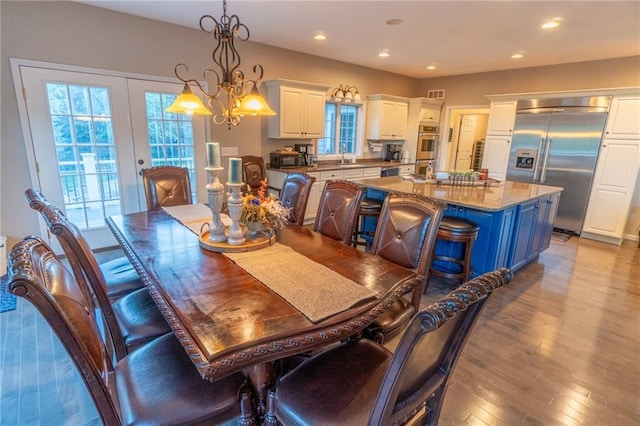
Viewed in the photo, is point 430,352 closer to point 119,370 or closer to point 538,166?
point 119,370

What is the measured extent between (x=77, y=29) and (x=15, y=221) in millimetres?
2034

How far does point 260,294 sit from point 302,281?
0.21 m

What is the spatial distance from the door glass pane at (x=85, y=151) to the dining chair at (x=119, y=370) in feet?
9.20

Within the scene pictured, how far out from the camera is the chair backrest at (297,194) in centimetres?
267

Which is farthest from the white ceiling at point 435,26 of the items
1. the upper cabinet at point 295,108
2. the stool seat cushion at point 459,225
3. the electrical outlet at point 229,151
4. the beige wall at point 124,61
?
the stool seat cushion at point 459,225

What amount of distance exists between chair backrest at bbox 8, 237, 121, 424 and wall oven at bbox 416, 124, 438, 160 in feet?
21.3

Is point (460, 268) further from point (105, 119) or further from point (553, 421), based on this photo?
point (105, 119)

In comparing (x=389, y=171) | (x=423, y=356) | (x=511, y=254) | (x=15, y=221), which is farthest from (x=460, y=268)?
(x=15, y=221)

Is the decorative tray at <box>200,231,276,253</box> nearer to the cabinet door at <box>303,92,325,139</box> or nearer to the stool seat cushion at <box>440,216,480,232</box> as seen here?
the stool seat cushion at <box>440,216,480,232</box>

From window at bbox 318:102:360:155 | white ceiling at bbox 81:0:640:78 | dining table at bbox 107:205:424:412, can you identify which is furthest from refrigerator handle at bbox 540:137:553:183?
dining table at bbox 107:205:424:412

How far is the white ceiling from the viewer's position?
3.06 m

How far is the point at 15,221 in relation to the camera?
10.8 ft

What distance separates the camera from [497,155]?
5.64m

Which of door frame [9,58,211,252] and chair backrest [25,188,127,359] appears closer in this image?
chair backrest [25,188,127,359]
